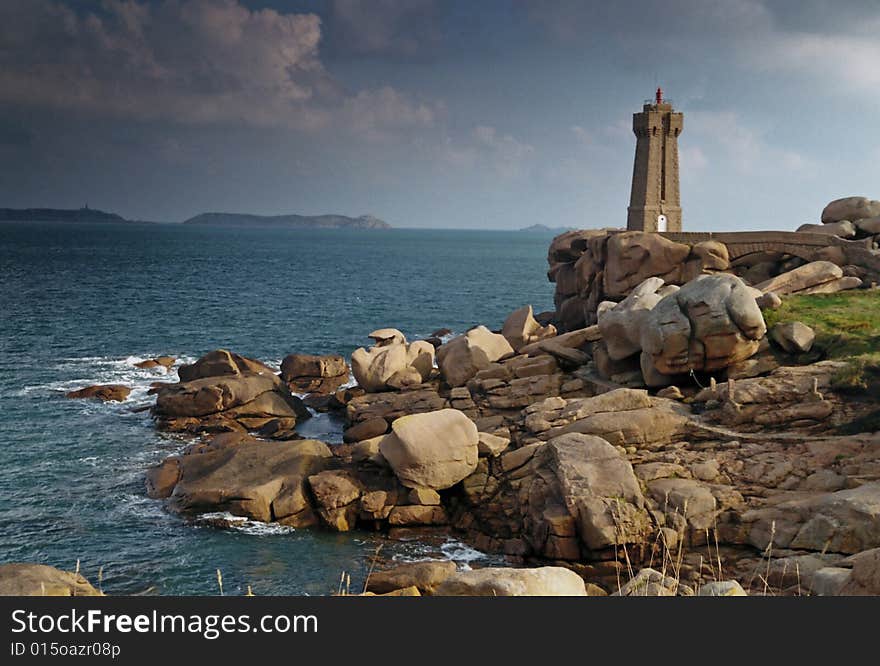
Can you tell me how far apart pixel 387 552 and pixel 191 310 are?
4924 cm

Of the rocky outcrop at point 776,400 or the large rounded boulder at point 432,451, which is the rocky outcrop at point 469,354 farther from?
the rocky outcrop at point 776,400

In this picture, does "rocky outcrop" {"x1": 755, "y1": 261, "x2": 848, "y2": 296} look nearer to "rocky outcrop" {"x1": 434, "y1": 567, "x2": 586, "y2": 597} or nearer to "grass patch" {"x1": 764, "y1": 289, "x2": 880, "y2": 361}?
"grass patch" {"x1": 764, "y1": 289, "x2": 880, "y2": 361}

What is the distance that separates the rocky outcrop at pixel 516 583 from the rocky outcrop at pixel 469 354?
2087cm

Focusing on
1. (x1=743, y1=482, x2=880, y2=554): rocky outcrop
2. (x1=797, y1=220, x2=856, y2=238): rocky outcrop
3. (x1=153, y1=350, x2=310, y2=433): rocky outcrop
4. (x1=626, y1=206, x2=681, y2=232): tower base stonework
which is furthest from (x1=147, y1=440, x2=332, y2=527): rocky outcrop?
(x1=626, y1=206, x2=681, y2=232): tower base stonework

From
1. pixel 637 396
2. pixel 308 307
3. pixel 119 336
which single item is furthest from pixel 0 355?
pixel 637 396

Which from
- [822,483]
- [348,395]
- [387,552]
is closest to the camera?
[822,483]

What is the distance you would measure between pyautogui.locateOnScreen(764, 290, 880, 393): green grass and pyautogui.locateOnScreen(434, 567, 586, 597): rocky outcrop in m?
15.3

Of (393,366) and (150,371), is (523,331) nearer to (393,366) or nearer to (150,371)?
(393,366)

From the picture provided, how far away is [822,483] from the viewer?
19641 mm

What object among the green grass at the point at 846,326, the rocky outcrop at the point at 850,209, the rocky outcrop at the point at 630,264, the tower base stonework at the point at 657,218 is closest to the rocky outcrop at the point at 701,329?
the green grass at the point at 846,326

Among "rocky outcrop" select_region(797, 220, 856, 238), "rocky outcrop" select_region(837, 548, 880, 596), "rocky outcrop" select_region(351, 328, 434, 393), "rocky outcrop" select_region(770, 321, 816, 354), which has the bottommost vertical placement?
"rocky outcrop" select_region(351, 328, 434, 393)

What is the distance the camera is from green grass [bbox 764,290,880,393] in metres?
22.8

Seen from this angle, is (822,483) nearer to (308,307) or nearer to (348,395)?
(348,395)

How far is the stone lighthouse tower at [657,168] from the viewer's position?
50.8 m
